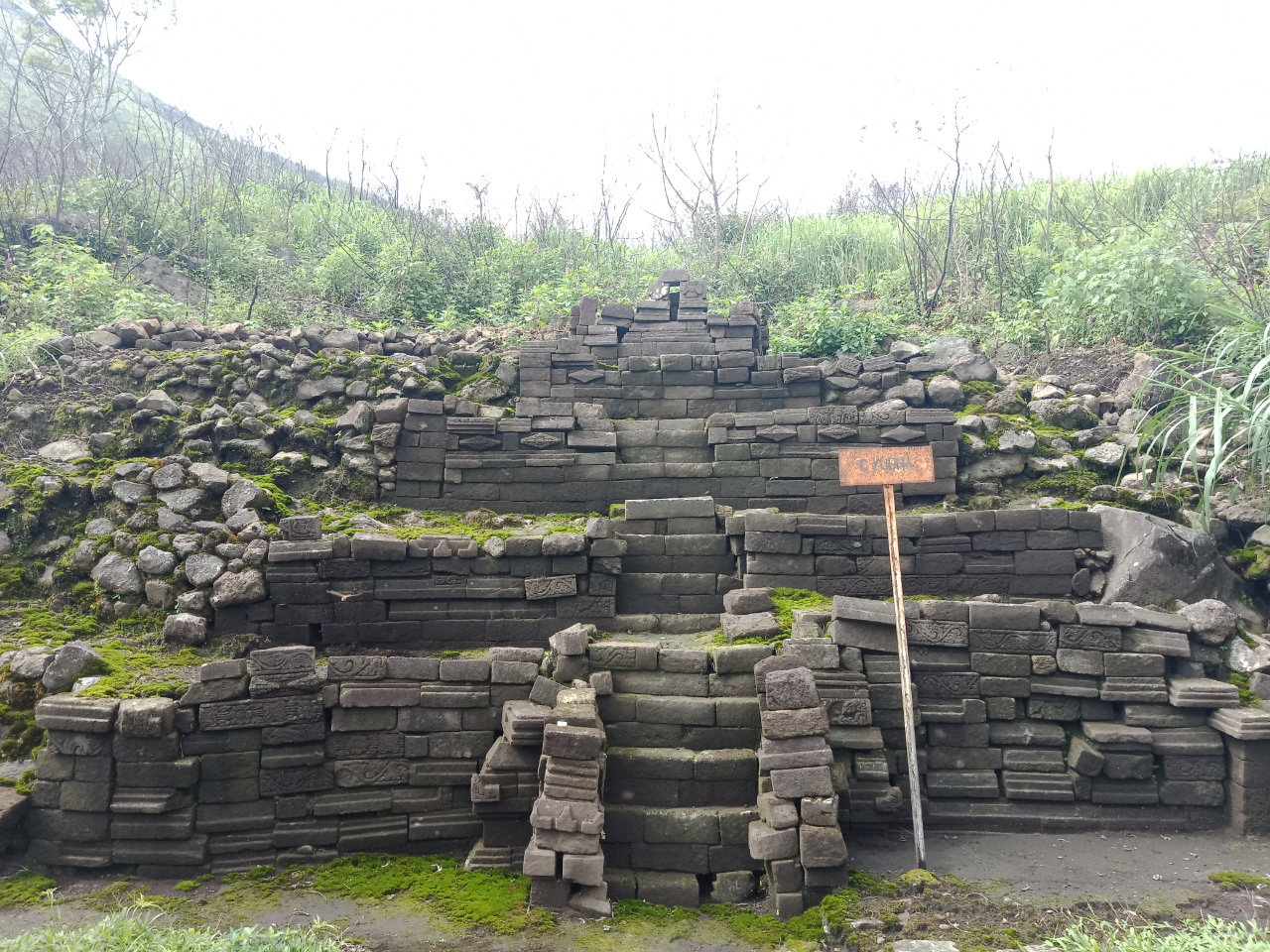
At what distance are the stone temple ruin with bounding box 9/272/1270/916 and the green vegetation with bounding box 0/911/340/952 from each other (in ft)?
3.91

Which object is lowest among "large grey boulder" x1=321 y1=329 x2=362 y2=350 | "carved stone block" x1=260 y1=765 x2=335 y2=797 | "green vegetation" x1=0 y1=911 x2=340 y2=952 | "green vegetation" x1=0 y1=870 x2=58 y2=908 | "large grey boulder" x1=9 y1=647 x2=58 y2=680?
"green vegetation" x1=0 y1=870 x2=58 y2=908

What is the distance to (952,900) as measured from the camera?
4785mm

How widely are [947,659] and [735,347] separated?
194 inches

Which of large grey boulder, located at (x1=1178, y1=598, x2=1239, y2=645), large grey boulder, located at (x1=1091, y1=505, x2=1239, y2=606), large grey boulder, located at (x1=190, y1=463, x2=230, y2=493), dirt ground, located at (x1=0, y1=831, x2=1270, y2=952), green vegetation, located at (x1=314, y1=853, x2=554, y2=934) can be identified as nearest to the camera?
dirt ground, located at (x1=0, y1=831, x2=1270, y2=952)

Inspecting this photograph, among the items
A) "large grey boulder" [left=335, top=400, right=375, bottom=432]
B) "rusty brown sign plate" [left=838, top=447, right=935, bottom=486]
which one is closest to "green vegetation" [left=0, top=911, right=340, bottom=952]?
"rusty brown sign plate" [left=838, top=447, right=935, bottom=486]

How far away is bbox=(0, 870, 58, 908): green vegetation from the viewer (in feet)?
16.4

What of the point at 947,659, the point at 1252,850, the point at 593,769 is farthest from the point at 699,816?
the point at 1252,850

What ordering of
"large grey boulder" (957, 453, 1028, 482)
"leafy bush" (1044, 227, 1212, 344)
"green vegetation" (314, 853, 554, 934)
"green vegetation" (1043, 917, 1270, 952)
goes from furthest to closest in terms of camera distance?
"leafy bush" (1044, 227, 1212, 344) → "large grey boulder" (957, 453, 1028, 482) → "green vegetation" (314, 853, 554, 934) → "green vegetation" (1043, 917, 1270, 952)

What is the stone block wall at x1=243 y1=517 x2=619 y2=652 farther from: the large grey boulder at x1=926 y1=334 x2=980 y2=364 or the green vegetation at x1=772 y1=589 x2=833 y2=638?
the large grey boulder at x1=926 y1=334 x2=980 y2=364

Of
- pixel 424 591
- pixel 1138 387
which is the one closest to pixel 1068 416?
pixel 1138 387

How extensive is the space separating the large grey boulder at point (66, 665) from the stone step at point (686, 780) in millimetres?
4111

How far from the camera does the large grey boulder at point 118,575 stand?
277 inches

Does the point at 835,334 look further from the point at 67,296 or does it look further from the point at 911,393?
the point at 67,296

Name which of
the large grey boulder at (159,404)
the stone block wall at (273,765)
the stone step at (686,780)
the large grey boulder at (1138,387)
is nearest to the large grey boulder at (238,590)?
the stone block wall at (273,765)
